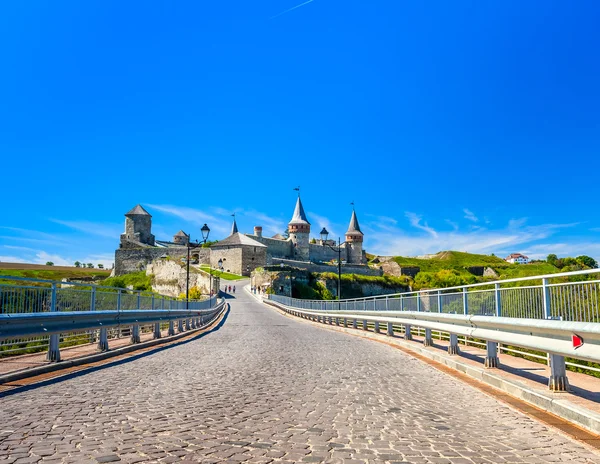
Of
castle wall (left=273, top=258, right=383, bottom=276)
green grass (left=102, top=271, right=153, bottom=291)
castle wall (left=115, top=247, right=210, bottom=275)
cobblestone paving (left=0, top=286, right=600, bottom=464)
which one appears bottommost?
cobblestone paving (left=0, top=286, right=600, bottom=464)

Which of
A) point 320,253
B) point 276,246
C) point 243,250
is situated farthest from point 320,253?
point 243,250

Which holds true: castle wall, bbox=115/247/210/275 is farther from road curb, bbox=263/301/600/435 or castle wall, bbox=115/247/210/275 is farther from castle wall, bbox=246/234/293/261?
road curb, bbox=263/301/600/435

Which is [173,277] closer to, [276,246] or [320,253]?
[276,246]

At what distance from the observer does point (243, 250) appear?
105625 millimetres

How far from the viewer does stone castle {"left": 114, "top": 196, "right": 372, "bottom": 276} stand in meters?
107

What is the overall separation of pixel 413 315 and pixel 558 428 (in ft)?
28.3

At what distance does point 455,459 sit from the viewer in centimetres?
399

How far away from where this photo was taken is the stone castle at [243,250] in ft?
351

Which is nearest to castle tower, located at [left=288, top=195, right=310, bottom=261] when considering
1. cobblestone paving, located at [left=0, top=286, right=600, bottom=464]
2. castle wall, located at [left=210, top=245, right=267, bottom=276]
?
castle wall, located at [left=210, top=245, right=267, bottom=276]

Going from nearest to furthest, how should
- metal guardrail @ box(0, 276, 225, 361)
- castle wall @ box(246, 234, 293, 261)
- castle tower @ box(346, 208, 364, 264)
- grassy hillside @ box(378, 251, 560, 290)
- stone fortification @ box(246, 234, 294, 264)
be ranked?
metal guardrail @ box(0, 276, 225, 361) → grassy hillside @ box(378, 251, 560, 290) → stone fortification @ box(246, 234, 294, 264) → castle wall @ box(246, 234, 293, 261) → castle tower @ box(346, 208, 364, 264)

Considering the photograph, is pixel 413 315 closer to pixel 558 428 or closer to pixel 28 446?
pixel 558 428

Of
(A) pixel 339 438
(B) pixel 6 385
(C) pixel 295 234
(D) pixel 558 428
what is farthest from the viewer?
(C) pixel 295 234

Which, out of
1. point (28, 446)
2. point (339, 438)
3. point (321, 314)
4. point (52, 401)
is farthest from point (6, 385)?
point (321, 314)

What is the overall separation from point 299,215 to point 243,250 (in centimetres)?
2297
